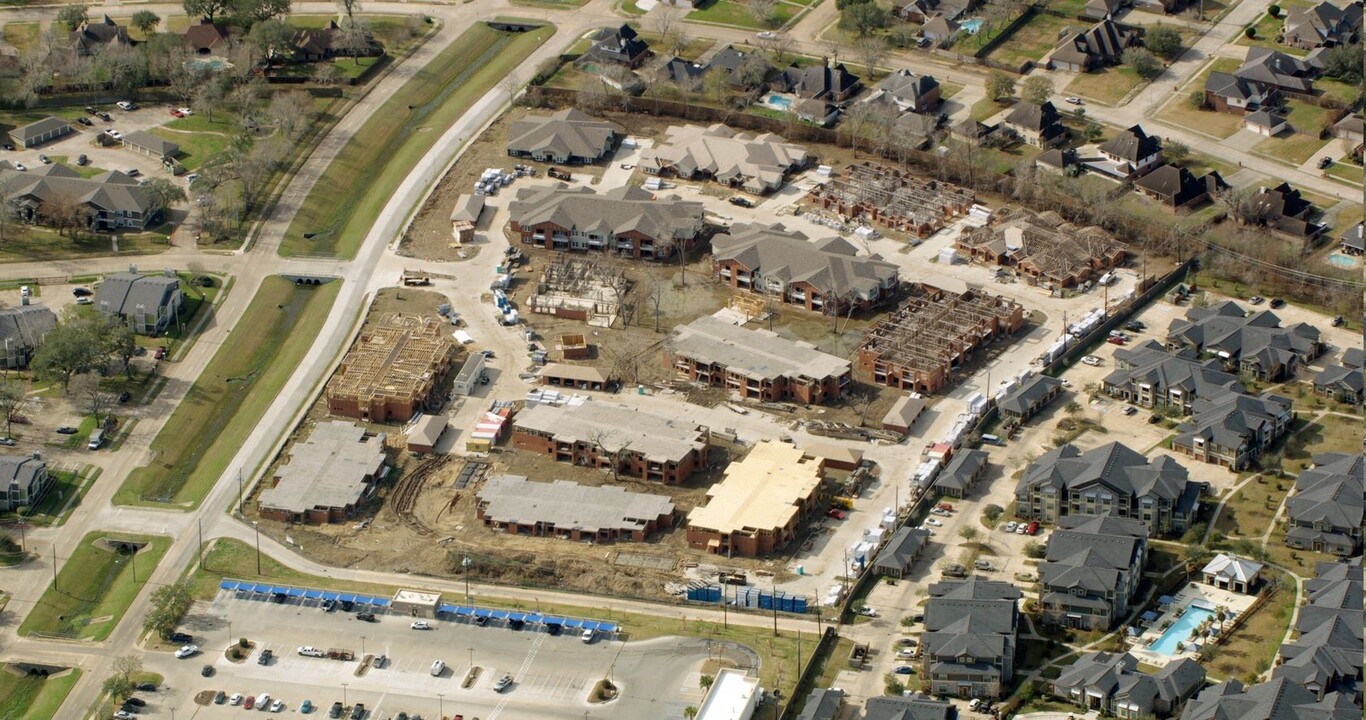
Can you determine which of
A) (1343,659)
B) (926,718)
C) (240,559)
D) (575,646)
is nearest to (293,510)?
(240,559)

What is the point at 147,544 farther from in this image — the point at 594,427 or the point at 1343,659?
the point at 1343,659

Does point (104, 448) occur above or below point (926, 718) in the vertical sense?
above

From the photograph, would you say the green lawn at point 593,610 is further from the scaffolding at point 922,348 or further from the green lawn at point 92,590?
the scaffolding at point 922,348

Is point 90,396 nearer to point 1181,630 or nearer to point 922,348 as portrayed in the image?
point 922,348

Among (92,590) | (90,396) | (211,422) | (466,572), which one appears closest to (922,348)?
(466,572)

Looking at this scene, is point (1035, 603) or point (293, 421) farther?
point (293, 421)

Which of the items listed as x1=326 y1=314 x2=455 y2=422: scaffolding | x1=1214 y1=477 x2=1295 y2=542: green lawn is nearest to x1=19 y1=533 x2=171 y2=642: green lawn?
x1=326 y1=314 x2=455 y2=422: scaffolding
